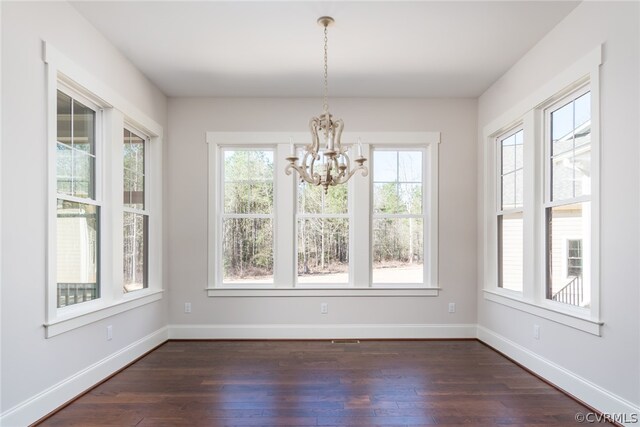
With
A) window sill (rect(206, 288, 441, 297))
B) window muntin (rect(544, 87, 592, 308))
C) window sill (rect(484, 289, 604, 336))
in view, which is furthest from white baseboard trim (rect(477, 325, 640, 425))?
window sill (rect(206, 288, 441, 297))

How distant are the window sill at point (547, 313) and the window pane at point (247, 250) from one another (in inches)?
101

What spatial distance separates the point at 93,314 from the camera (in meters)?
3.15

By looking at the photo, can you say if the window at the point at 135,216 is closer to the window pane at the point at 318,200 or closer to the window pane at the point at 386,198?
the window pane at the point at 318,200

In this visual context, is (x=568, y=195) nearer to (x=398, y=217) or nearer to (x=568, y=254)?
(x=568, y=254)

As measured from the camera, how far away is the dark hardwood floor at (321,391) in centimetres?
262

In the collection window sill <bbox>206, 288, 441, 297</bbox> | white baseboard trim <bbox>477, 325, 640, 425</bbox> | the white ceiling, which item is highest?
the white ceiling

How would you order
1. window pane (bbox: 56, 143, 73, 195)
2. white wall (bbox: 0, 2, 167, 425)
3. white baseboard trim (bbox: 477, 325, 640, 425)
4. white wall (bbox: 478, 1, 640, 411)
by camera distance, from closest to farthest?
white wall (bbox: 0, 2, 167, 425)
white wall (bbox: 478, 1, 640, 411)
white baseboard trim (bbox: 477, 325, 640, 425)
window pane (bbox: 56, 143, 73, 195)

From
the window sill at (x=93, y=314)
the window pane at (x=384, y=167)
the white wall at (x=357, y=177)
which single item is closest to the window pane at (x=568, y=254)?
the white wall at (x=357, y=177)

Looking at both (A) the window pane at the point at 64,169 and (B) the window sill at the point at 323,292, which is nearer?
(A) the window pane at the point at 64,169

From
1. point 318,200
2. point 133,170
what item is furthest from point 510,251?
point 133,170

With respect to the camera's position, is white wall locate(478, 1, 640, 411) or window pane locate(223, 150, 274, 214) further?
window pane locate(223, 150, 274, 214)

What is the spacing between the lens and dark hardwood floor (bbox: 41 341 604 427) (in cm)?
262

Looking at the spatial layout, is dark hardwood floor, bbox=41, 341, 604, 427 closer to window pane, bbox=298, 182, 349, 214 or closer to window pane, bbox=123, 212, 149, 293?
window pane, bbox=123, 212, 149, 293

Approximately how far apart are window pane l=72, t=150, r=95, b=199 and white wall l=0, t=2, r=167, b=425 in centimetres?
50
